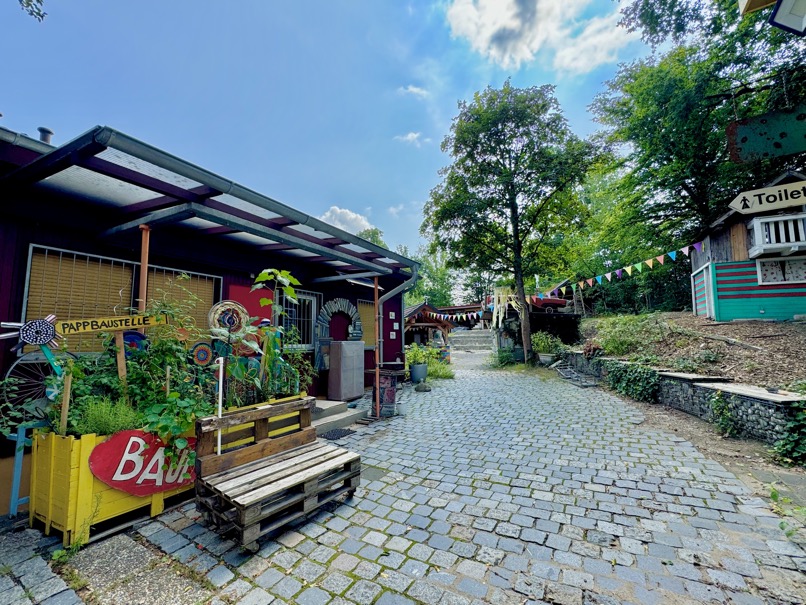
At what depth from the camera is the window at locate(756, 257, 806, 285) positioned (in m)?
8.77

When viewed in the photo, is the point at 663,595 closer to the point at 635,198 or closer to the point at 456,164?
the point at 456,164

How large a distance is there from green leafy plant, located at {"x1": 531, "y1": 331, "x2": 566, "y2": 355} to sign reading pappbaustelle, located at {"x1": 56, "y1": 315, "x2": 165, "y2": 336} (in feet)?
43.5

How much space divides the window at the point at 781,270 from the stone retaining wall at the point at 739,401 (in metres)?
6.06

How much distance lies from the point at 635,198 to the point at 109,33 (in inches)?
677

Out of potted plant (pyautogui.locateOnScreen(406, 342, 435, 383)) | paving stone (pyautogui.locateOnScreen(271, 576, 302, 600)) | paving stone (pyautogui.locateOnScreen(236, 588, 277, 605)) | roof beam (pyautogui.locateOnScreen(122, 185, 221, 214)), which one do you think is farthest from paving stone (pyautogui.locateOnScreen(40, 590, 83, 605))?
potted plant (pyautogui.locateOnScreen(406, 342, 435, 383))

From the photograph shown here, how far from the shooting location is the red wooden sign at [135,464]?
2.33 meters

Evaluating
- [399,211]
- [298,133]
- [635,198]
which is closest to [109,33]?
[298,133]

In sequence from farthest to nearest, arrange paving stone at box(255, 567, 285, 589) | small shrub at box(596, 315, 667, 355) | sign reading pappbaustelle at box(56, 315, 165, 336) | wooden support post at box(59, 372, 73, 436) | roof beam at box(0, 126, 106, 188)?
small shrub at box(596, 315, 667, 355), sign reading pappbaustelle at box(56, 315, 165, 336), wooden support post at box(59, 372, 73, 436), roof beam at box(0, 126, 106, 188), paving stone at box(255, 567, 285, 589)

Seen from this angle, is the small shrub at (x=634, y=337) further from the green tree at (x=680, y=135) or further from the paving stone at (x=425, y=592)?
the paving stone at (x=425, y=592)

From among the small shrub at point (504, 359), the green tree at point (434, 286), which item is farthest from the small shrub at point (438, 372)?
→ the green tree at point (434, 286)

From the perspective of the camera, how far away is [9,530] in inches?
94.7

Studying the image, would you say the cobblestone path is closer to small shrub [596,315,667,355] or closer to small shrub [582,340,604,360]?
small shrub [596,315,667,355]

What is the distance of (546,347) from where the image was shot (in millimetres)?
13695

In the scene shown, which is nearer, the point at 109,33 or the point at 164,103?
the point at 109,33
